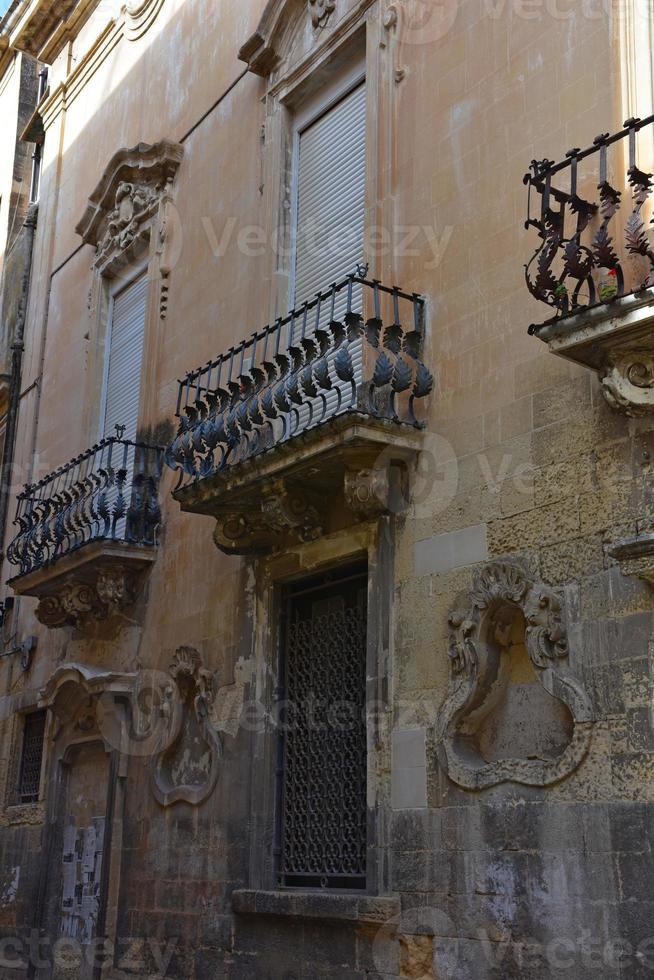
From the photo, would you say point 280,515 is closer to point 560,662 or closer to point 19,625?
point 560,662

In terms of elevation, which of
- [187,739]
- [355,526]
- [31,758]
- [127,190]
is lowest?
[187,739]

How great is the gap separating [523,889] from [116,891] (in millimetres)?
5079

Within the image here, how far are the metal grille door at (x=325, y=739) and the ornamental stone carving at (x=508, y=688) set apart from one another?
1160mm

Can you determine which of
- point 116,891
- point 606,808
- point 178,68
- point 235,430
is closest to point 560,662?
point 606,808

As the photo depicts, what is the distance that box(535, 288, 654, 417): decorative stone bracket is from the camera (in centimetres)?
598

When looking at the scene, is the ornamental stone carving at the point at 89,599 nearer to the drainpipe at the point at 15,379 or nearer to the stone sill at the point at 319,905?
Result: the drainpipe at the point at 15,379

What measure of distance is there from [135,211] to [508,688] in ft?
24.5

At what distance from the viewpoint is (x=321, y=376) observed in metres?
7.98

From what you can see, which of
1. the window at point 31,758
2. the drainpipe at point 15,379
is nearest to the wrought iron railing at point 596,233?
the window at point 31,758

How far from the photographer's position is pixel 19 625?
46.5 ft

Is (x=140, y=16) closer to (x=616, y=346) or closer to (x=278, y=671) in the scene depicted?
(x=278, y=671)

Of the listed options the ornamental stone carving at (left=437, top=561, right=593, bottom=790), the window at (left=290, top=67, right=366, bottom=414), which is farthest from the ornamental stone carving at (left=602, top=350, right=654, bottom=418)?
the window at (left=290, top=67, right=366, bottom=414)

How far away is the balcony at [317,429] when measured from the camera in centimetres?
783

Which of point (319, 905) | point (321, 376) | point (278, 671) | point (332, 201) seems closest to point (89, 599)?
point (278, 671)
